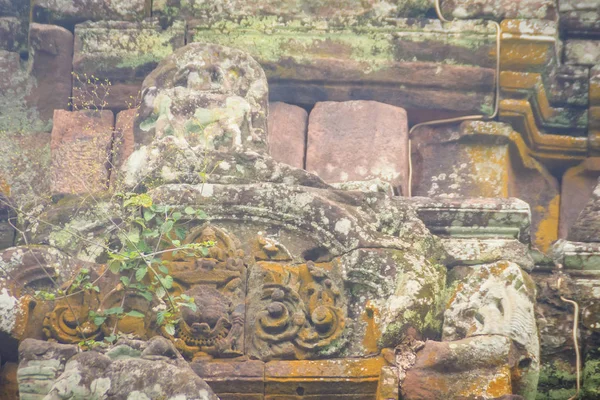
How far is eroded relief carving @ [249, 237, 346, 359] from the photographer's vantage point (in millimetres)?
8969

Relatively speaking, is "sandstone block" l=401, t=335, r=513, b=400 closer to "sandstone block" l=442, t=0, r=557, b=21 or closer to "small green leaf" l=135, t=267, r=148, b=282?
"small green leaf" l=135, t=267, r=148, b=282

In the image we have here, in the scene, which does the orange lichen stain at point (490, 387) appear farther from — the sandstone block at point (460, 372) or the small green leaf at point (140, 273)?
the small green leaf at point (140, 273)

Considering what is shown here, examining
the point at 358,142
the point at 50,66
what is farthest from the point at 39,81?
the point at 358,142

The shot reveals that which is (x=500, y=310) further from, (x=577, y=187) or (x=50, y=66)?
(x=50, y=66)

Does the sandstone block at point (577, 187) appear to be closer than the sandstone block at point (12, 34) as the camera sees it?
Yes

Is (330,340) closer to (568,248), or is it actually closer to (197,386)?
(197,386)

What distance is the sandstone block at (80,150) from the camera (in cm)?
1058

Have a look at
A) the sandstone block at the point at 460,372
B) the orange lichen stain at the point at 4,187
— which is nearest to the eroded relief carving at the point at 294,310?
the sandstone block at the point at 460,372

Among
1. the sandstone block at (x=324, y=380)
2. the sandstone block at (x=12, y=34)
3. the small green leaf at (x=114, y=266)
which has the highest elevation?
the sandstone block at (x=12, y=34)

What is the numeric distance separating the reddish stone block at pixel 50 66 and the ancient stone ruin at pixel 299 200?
1 cm

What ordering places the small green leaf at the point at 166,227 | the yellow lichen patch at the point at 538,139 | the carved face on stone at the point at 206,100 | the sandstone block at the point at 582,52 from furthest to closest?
the sandstone block at the point at 582,52 → the yellow lichen patch at the point at 538,139 → the carved face on stone at the point at 206,100 → the small green leaf at the point at 166,227

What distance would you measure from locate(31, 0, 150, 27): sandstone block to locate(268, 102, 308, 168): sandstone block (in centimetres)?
111

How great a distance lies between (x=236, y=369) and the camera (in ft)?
29.1

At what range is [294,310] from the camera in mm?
9023
